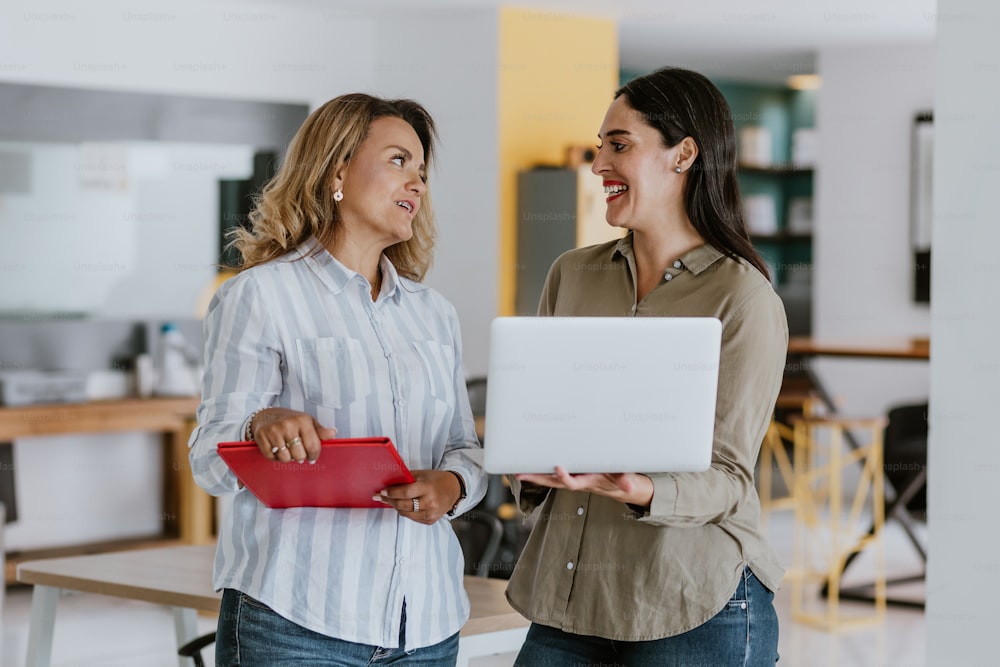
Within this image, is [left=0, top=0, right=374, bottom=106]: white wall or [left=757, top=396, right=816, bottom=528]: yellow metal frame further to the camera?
[left=757, top=396, right=816, bottom=528]: yellow metal frame

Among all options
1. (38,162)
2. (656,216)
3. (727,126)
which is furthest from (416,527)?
(38,162)

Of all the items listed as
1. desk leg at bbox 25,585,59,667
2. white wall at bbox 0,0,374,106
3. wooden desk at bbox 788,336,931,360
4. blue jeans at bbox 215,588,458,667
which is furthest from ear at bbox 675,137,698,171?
white wall at bbox 0,0,374,106

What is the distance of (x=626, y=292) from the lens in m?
1.97

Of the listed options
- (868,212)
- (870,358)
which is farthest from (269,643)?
(868,212)

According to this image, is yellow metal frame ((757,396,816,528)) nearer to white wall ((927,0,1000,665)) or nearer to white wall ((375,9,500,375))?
white wall ((375,9,500,375))

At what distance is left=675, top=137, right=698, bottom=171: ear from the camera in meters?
1.92

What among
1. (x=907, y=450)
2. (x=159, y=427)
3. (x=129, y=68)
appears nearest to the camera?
(x=159, y=427)

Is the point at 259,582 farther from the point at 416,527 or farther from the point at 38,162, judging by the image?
the point at 38,162

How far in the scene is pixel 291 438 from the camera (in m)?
1.66

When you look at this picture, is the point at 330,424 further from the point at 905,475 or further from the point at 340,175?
the point at 905,475

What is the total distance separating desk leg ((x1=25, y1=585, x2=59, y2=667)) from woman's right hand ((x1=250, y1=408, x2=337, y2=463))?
1.29 m

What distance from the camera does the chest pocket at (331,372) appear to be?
185 cm

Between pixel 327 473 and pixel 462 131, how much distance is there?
5.40m

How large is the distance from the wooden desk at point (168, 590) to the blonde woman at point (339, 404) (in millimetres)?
360
